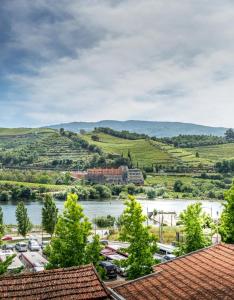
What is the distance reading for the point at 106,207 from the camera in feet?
348

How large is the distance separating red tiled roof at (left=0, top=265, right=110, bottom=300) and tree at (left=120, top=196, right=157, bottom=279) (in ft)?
20.8

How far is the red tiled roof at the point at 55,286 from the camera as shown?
12.8 m

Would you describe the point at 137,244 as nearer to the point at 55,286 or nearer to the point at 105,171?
the point at 55,286

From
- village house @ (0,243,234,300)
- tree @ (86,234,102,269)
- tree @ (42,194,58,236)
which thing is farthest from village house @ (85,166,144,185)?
village house @ (0,243,234,300)

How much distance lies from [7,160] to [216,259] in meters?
190

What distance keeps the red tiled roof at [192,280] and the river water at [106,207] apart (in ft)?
219

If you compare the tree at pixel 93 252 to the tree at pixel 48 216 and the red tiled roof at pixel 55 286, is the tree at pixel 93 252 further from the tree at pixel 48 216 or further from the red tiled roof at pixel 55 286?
the tree at pixel 48 216

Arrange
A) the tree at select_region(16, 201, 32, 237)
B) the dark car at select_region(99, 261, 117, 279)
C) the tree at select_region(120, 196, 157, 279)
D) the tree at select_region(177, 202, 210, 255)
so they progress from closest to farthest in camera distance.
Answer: the tree at select_region(120, 196, 157, 279) < the tree at select_region(177, 202, 210, 255) < the dark car at select_region(99, 261, 117, 279) < the tree at select_region(16, 201, 32, 237)

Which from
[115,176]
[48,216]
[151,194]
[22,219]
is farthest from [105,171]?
[48,216]

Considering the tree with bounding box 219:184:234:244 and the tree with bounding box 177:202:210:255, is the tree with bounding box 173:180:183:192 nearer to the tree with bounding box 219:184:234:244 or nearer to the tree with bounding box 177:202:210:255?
the tree with bounding box 219:184:234:244

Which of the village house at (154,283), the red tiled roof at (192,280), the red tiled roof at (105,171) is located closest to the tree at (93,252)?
the red tiled roof at (192,280)

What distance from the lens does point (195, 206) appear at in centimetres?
2409

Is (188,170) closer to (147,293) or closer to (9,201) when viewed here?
(9,201)

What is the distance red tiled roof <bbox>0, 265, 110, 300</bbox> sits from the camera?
42.0ft
